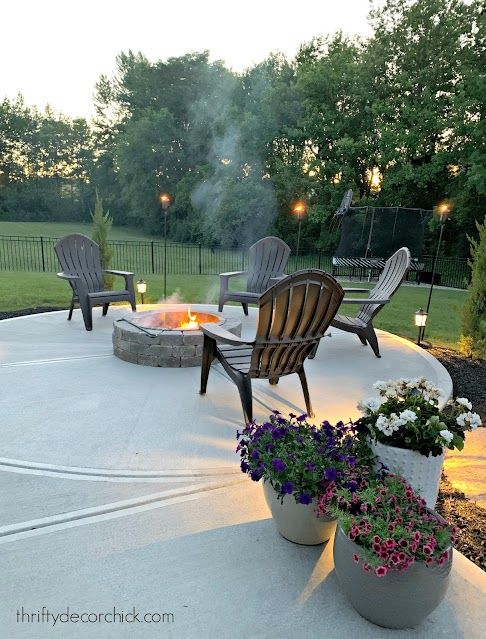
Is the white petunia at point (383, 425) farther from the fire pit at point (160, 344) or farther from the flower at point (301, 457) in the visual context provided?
the fire pit at point (160, 344)

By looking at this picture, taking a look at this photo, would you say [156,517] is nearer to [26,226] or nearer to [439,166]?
[439,166]

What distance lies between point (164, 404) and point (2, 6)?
323 inches

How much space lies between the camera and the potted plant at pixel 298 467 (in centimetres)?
148

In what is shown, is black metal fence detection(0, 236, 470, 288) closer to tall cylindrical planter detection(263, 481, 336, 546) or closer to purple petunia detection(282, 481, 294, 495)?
tall cylindrical planter detection(263, 481, 336, 546)

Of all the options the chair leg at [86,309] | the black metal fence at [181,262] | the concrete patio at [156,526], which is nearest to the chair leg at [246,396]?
the concrete patio at [156,526]

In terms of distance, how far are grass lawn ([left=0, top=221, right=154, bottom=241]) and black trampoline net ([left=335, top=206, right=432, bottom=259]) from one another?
623 inches

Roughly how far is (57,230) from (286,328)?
27.7m

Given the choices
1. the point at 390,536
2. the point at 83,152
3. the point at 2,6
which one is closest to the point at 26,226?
the point at 83,152

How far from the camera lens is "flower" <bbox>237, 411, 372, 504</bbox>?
1.48 metres

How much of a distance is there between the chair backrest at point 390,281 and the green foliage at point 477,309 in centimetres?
89

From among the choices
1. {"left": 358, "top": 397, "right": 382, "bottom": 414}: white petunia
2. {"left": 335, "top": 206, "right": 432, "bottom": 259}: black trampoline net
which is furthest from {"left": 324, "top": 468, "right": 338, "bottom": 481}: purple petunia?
{"left": 335, "top": 206, "right": 432, "bottom": 259}: black trampoline net

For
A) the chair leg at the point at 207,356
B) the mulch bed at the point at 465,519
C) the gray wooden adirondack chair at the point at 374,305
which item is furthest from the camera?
the gray wooden adirondack chair at the point at 374,305

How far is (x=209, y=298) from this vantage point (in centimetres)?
853

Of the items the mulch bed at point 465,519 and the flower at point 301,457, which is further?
the mulch bed at point 465,519
